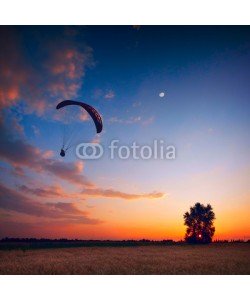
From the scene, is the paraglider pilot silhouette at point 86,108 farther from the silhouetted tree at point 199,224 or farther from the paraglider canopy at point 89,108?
the silhouetted tree at point 199,224

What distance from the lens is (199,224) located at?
3972 centimetres

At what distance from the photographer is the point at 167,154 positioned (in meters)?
13.2

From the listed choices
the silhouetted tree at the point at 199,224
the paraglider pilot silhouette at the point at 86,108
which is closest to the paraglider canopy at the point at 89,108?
the paraglider pilot silhouette at the point at 86,108

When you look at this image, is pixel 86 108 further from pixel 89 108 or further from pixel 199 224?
pixel 199 224

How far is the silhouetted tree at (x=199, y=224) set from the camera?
127 ft

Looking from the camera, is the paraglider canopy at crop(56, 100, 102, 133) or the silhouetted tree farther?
the silhouetted tree

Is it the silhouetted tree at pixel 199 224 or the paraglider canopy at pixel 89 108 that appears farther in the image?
the silhouetted tree at pixel 199 224

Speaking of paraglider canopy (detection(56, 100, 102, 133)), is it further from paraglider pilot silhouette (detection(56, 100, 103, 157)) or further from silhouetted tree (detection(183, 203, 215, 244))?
silhouetted tree (detection(183, 203, 215, 244))

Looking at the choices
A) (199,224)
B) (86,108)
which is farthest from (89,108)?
(199,224)

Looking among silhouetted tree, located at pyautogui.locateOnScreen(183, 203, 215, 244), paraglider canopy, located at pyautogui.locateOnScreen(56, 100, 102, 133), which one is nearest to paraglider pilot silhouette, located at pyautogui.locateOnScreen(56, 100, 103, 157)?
paraglider canopy, located at pyautogui.locateOnScreen(56, 100, 102, 133)

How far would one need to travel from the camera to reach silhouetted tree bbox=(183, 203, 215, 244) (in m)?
38.8
